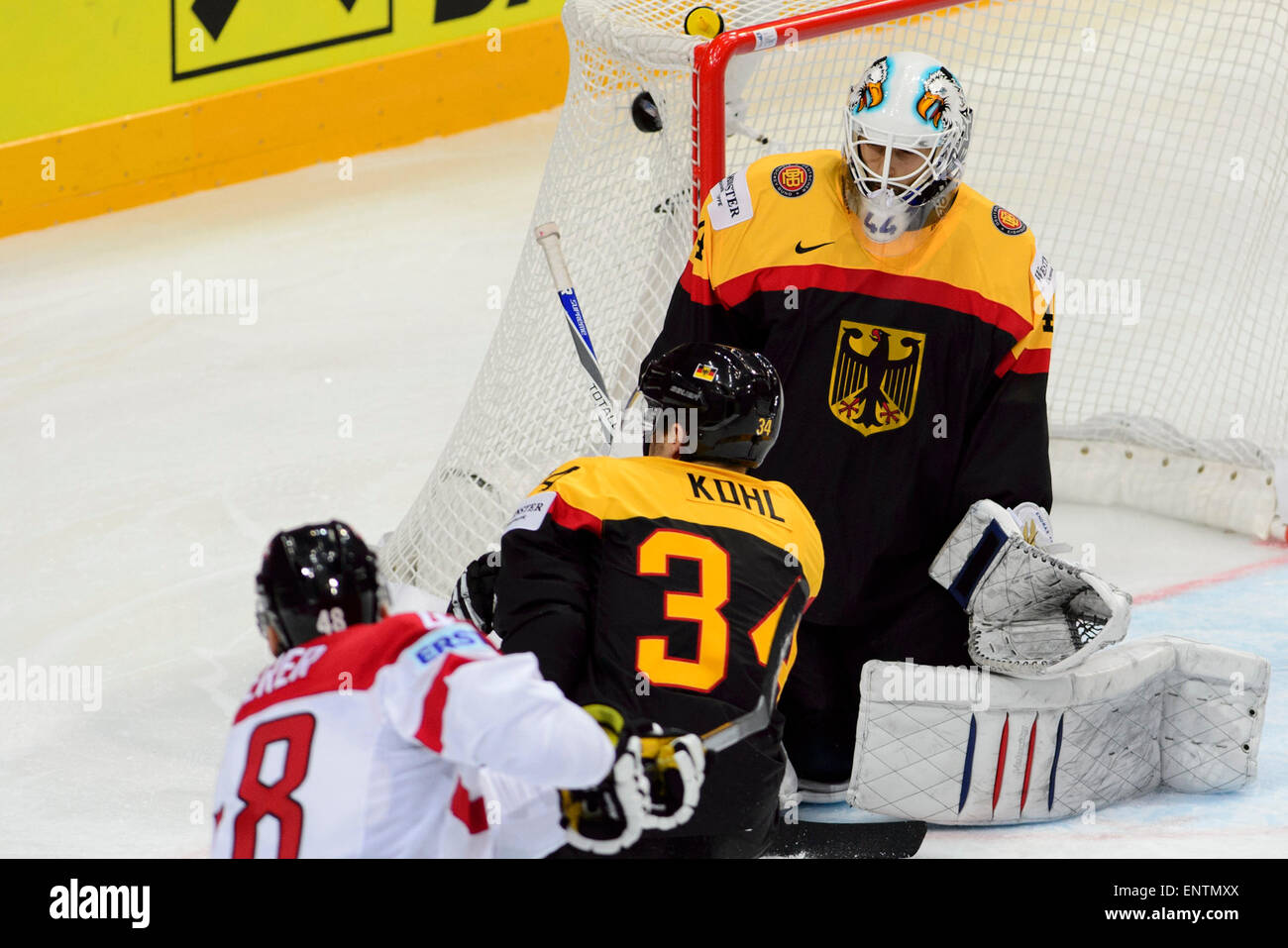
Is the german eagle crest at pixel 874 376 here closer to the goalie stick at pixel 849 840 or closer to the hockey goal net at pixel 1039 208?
the hockey goal net at pixel 1039 208

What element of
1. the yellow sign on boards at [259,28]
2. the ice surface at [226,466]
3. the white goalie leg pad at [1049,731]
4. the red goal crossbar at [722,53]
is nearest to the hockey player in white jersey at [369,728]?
the white goalie leg pad at [1049,731]

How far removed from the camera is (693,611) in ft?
8.06

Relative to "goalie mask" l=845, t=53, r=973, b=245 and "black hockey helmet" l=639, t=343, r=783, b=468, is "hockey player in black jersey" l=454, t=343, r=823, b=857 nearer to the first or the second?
"black hockey helmet" l=639, t=343, r=783, b=468

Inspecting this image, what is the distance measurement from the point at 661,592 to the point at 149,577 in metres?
2.22

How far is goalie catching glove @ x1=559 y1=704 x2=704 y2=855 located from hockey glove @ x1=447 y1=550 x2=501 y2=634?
2.52 ft

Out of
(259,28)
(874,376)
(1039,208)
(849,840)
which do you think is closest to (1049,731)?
(849,840)

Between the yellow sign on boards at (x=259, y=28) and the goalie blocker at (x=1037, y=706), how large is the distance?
4816mm

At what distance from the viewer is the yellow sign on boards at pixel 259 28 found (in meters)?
6.82

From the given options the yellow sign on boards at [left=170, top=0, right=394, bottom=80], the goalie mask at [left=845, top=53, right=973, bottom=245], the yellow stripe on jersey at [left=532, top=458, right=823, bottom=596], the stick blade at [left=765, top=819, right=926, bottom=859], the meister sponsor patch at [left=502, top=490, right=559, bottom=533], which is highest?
the yellow sign on boards at [left=170, top=0, right=394, bottom=80]

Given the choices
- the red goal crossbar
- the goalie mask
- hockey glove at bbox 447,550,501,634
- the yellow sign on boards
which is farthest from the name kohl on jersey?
the yellow sign on boards

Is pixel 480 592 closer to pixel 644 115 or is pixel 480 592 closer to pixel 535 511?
pixel 535 511

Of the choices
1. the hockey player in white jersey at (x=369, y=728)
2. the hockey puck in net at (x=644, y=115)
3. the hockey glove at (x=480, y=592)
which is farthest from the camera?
the hockey puck in net at (x=644, y=115)

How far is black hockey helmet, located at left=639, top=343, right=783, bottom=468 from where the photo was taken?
2.54 metres
